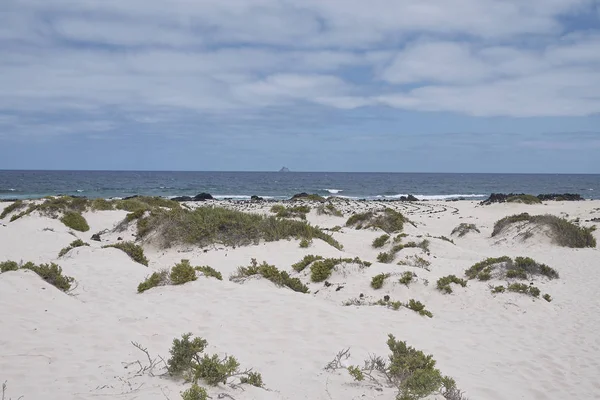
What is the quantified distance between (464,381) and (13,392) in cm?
572

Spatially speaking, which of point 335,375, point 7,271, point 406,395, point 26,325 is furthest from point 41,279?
point 406,395

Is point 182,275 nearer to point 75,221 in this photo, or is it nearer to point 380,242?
point 380,242

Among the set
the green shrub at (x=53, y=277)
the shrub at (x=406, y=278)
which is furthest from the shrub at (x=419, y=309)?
the green shrub at (x=53, y=277)

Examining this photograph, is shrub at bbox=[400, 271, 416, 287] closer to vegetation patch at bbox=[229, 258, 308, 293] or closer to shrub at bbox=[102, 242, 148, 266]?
vegetation patch at bbox=[229, 258, 308, 293]

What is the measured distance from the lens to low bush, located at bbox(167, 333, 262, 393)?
5.00 metres

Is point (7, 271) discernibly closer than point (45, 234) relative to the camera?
Yes

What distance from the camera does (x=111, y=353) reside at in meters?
5.94

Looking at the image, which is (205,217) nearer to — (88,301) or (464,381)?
(88,301)

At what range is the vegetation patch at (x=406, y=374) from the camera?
5.06 metres

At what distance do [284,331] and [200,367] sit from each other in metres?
2.89

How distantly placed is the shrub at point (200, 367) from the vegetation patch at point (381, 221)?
796 inches

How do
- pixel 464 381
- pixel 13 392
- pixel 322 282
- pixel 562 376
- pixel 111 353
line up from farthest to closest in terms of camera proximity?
1. pixel 322 282
2. pixel 562 376
3. pixel 464 381
4. pixel 111 353
5. pixel 13 392

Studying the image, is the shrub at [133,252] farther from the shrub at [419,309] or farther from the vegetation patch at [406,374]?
the vegetation patch at [406,374]

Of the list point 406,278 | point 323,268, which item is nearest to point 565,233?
point 406,278
